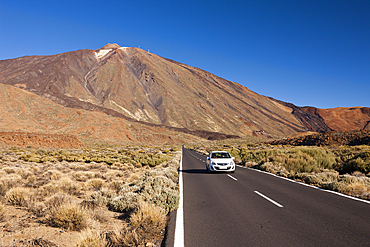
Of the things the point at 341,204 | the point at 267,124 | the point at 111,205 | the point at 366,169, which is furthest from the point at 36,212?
the point at 267,124

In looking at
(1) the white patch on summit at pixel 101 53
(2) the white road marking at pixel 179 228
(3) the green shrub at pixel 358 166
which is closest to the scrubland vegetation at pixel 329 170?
(3) the green shrub at pixel 358 166

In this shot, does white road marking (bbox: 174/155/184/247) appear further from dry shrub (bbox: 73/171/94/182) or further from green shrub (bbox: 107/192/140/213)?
dry shrub (bbox: 73/171/94/182)

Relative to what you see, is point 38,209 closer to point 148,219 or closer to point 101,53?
point 148,219

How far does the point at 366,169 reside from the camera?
13.3 metres

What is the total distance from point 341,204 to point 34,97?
9657cm

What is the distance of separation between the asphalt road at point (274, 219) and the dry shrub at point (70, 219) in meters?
2.51

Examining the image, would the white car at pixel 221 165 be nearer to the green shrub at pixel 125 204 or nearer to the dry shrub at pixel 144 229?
the green shrub at pixel 125 204

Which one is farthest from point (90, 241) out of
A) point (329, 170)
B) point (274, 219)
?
point (329, 170)

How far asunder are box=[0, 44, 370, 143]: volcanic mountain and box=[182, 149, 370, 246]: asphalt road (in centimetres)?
8581

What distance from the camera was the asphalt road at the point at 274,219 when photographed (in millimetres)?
4418

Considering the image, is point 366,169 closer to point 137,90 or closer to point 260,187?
point 260,187

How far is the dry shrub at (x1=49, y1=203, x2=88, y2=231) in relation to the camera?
5.21 metres

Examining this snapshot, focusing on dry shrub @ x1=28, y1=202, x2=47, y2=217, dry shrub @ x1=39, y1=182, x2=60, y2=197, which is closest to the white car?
dry shrub @ x1=39, y1=182, x2=60, y2=197

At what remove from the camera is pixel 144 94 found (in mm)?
132250
